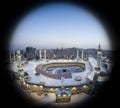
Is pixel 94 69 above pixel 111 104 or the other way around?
above

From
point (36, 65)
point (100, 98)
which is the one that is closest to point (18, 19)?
point (36, 65)

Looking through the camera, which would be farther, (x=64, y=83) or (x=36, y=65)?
(x=36, y=65)

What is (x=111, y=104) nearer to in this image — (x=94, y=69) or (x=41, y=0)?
(x=94, y=69)

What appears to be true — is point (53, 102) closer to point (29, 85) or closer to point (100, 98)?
point (29, 85)

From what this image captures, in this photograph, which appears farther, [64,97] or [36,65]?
[36,65]

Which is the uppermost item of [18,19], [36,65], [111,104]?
[18,19]

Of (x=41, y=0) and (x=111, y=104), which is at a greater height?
(x=41, y=0)
